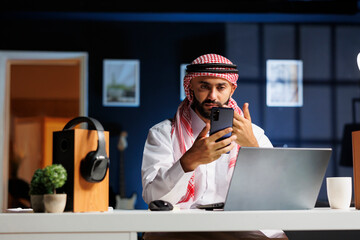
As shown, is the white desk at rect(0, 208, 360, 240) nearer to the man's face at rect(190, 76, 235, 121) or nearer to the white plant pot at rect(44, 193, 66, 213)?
the white plant pot at rect(44, 193, 66, 213)

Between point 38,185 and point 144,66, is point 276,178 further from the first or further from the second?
point 144,66

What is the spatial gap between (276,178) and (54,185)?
2.15ft

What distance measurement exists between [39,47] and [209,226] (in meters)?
4.33

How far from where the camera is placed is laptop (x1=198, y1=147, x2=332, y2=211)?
1.52 m

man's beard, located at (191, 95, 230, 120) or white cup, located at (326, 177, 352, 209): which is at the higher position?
man's beard, located at (191, 95, 230, 120)

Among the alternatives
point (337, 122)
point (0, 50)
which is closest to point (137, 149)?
point (0, 50)

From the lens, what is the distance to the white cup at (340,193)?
5.56 feet

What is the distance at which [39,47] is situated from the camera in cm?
533

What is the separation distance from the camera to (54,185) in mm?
1477

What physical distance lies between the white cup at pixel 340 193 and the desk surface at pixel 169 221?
233 millimetres

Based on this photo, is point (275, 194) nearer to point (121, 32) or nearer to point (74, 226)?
point (74, 226)

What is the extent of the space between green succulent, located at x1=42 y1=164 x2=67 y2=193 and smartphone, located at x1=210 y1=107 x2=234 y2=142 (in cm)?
53

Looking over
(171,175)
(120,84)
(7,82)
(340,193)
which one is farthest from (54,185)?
(7,82)

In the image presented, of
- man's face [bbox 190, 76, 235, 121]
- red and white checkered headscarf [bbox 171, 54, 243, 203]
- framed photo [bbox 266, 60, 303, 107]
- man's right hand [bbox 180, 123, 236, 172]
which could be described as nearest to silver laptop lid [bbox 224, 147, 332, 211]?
man's right hand [bbox 180, 123, 236, 172]
